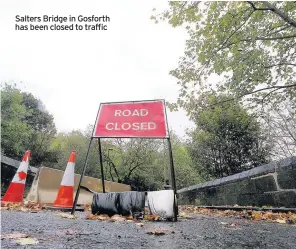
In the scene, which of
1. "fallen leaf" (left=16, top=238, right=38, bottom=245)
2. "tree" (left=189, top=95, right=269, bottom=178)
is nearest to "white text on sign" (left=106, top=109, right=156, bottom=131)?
"fallen leaf" (left=16, top=238, right=38, bottom=245)

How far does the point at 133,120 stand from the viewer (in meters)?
4.61

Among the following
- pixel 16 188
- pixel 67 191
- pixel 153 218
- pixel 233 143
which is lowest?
pixel 153 218

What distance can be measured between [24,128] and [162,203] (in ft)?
82.8

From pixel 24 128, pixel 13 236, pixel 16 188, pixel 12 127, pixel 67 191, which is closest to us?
pixel 13 236

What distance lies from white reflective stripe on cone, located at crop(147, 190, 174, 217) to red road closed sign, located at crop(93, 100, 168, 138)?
904mm

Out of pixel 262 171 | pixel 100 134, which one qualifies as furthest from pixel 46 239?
pixel 262 171

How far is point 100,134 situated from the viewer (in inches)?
183

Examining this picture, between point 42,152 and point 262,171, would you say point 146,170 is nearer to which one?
point 42,152

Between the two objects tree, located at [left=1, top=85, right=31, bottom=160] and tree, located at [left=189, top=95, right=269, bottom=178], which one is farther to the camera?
tree, located at [left=1, top=85, right=31, bottom=160]

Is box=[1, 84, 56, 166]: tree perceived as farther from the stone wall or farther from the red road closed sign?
the red road closed sign

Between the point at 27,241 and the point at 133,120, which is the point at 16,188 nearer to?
the point at 133,120

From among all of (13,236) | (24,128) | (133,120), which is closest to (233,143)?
(133,120)

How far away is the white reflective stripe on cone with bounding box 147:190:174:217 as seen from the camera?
4.18m

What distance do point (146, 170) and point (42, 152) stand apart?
11862 mm
